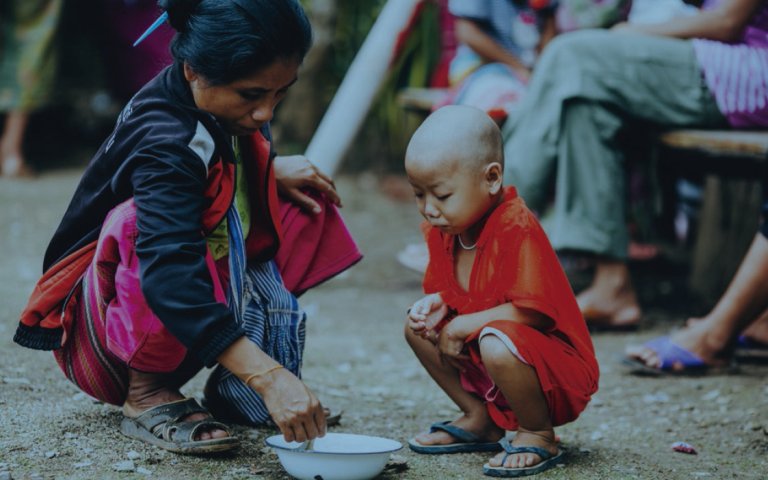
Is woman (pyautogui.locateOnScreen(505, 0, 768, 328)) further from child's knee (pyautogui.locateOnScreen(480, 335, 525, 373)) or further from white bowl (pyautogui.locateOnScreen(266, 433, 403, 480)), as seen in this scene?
white bowl (pyautogui.locateOnScreen(266, 433, 403, 480))

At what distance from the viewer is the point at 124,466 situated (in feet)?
7.12

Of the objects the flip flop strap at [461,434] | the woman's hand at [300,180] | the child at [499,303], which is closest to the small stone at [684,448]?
the child at [499,303]

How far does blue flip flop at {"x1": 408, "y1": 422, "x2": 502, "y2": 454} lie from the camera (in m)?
2.42

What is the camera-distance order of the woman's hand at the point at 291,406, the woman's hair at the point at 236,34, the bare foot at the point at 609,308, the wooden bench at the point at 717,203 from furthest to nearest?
1. the wooden bench at the point at 717,203
2. the bare foot at the point at 609,308
3. the woman's hair at the point at 236,34
4. the woman's hand at the point at 291,406

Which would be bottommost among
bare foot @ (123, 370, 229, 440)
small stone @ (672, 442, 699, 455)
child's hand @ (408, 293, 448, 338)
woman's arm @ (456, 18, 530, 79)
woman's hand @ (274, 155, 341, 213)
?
small stone @ (672, 442, 699, 455)

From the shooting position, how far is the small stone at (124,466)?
7.07 ft

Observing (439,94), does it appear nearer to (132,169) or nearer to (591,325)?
(591,325)

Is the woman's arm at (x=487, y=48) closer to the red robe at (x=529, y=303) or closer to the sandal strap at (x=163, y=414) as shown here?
the red robe at (x=529, y=303)

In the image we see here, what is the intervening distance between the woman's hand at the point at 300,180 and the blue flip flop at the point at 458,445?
0.67m

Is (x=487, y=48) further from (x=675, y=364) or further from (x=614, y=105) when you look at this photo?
(x=675, y=364)

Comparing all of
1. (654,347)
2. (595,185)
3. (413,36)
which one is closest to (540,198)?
(595,185)

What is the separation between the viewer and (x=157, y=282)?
2.02 m

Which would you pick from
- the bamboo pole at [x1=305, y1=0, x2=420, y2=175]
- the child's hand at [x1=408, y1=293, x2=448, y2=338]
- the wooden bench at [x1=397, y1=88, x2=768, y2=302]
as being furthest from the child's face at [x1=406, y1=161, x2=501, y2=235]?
the bamboo pole at [x1=305, y1=0, x2=420, y2=175]

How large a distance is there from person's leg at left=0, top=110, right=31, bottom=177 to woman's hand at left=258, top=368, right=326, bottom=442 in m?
5.18
